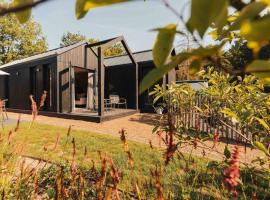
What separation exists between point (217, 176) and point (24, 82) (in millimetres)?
17147

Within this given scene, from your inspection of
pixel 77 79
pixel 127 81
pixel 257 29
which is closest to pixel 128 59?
pixel 127 81

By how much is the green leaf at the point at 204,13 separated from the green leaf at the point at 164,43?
6 cm

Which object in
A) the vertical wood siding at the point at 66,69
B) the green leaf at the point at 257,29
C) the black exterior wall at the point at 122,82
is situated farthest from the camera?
the black exterior wall at the point at 122,82

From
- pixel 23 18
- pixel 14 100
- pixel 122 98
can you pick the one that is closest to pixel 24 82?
pixel 14 100

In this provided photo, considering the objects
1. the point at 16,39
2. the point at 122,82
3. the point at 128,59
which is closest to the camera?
the point at 122,82

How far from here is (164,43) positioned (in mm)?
460

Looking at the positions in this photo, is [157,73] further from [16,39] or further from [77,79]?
[16,39]

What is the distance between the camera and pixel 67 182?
4.13 m

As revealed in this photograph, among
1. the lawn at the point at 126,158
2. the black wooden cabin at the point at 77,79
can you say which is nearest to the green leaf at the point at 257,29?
the lawn at the point at 126,158

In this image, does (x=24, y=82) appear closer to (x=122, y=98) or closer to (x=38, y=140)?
(x=122, y=98)

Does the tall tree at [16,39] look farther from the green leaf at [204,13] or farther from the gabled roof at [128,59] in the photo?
the green leaf at [204,13]

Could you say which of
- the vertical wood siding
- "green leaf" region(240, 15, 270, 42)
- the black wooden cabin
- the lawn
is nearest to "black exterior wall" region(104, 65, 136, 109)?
the black wooden cabin

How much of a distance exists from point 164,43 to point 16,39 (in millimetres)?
48614

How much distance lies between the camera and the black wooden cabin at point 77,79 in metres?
16.0
